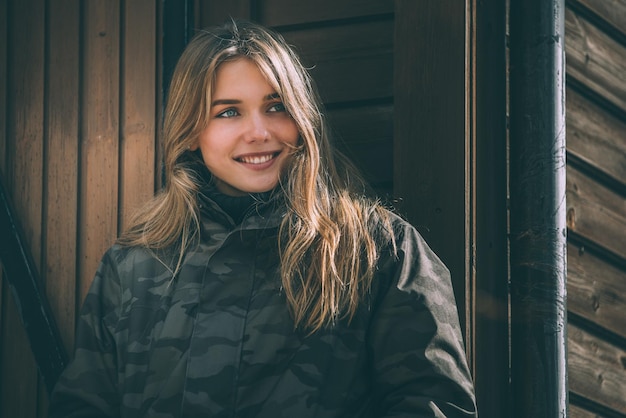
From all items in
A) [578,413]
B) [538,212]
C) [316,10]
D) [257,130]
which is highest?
[316,10]

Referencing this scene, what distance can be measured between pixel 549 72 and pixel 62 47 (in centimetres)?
170

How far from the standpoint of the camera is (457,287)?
2.93m

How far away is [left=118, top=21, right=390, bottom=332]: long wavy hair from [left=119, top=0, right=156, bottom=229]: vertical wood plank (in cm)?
50

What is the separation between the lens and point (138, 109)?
3605mm

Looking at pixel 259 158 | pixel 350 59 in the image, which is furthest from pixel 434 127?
pixel 259 158

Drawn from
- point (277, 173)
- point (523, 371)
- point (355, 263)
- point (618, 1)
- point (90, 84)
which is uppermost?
point (618, 1)

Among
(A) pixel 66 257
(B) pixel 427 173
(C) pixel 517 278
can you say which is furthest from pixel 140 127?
(C) pixel 517 278

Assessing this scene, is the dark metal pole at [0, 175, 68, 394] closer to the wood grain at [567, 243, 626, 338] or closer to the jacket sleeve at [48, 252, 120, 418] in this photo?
the jacket sleeve at [48, 252, 120, 418]

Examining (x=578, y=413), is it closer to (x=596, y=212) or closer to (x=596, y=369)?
(x=596, y=369)

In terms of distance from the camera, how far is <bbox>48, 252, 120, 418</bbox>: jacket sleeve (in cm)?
283

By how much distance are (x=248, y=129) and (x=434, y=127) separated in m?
0.53

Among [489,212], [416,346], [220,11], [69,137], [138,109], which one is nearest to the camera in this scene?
[416,346]

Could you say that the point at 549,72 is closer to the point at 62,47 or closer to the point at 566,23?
the point at 566,23

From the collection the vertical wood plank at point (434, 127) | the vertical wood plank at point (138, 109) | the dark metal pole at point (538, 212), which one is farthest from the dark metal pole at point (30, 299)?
the dark metal pole at point (538, 212)
